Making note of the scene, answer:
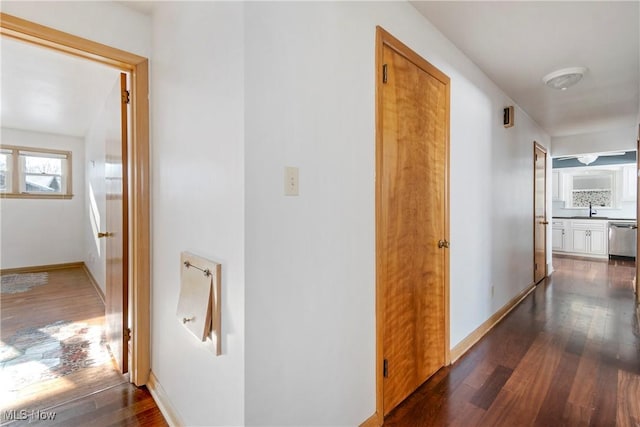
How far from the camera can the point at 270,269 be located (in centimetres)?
107

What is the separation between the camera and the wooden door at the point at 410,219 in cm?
158

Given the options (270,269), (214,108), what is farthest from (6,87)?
(270,269)

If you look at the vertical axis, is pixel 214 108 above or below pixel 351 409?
above

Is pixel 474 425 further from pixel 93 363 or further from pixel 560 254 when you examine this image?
pixel 560 254

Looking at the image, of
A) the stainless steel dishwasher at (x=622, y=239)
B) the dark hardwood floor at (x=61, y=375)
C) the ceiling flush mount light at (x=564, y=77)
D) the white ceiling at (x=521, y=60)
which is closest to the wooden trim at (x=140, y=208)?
the dark hardwood floor at (x=61, y=375)

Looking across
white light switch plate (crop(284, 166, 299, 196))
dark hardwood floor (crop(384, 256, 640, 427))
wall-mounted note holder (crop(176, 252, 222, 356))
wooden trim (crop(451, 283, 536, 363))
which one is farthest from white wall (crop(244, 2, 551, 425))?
wooden trim (crop(451, 283, 536, 363))

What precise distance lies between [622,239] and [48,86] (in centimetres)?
978

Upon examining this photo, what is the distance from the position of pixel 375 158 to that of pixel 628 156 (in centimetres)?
780

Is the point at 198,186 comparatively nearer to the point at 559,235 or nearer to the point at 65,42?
the point at 65,42

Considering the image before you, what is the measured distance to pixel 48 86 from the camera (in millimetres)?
2896

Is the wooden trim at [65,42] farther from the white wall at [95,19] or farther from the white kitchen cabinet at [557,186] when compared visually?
the white kitchen cabinet at [557,186]

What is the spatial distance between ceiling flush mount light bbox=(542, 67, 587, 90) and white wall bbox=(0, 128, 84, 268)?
7.18m

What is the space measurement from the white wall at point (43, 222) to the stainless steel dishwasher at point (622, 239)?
35.3ft

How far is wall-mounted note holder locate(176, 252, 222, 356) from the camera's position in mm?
1129
